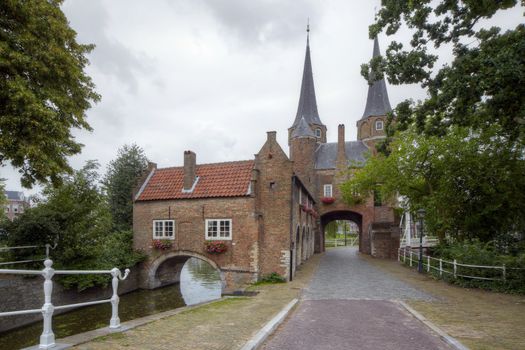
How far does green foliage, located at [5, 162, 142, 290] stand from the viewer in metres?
15.9

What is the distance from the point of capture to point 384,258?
29391 millimetres

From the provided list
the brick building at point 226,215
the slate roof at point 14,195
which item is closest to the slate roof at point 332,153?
the brick building at point 226,215

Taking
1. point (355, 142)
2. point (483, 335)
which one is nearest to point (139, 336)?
point (483, 335)

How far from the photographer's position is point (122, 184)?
2748cm

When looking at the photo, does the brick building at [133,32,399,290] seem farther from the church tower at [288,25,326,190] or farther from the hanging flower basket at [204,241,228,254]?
the church tower at [288,25,326,190]

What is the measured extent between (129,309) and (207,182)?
8071mm

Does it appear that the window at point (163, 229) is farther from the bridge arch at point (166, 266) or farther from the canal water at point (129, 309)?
the canal water at point (129, 309)

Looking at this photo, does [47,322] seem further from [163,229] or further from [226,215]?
[163,229]

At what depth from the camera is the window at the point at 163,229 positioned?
65.9 ft

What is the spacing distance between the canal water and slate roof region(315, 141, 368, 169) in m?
19.2

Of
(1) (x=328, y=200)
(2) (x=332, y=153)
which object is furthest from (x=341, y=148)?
(1) (x=328, y=200)

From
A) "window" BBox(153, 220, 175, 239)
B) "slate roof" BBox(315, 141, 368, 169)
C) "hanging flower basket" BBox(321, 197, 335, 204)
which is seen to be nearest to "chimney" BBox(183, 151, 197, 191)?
"window" BBox(153, 220, 175, 239)

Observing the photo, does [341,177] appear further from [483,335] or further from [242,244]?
[483,335]

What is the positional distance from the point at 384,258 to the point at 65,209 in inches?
995
